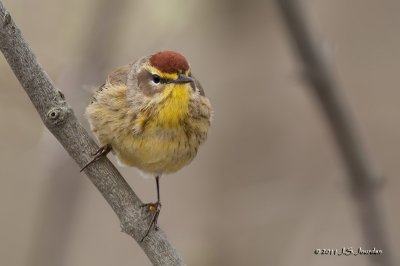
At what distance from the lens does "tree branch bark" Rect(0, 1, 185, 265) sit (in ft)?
10.4

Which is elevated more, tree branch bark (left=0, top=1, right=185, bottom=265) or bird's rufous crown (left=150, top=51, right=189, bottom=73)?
bird's rufous crown (left=150, top=51, right=189, bottom=73)

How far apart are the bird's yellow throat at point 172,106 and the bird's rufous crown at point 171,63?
104 millimetres

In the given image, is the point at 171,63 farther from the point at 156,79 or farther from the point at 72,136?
the point at 72,136

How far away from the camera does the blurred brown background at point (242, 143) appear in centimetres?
586

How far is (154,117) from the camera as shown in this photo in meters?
4.28

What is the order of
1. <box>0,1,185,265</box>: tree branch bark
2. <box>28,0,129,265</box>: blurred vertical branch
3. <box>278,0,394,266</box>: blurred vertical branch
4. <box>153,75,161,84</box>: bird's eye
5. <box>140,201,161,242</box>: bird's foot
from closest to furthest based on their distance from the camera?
<box>0,1,185,265</box>: tree branch bark
<box>278,0,394,266</box>: blurred vertical branch
<box>140,201,161,242</box>: bird's foot
<box>153,75,161,84</box>: bird's eye
<box>28,0,129,265</box>: blurred vertical branch

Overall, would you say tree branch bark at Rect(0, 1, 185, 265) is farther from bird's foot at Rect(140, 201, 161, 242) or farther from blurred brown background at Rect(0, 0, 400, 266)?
blurred brown background at Rect(0, 0, 400, 266)

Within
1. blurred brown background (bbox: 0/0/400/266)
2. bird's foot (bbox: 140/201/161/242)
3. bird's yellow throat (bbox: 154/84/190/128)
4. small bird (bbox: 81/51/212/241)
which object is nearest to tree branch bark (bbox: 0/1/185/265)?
bird's foot (bbox: 140/201/161/242)

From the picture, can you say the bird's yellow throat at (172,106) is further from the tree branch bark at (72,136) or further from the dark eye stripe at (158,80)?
the tree branch bark at (72,136)

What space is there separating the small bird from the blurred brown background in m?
0.85

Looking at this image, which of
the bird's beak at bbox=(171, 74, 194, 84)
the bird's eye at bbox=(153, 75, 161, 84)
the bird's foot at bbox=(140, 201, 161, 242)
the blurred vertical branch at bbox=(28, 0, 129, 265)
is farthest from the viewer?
the blurred vertical branch at bbox=(28, 0, 129, 265)

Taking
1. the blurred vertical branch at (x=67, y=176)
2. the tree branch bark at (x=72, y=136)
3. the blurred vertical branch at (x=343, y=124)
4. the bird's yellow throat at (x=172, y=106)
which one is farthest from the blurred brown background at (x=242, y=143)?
the tree branch bark at (x=72, y=136)

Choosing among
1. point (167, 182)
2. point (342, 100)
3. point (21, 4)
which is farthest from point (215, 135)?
point (342, 100)

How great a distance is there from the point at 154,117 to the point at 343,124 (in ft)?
3.98
